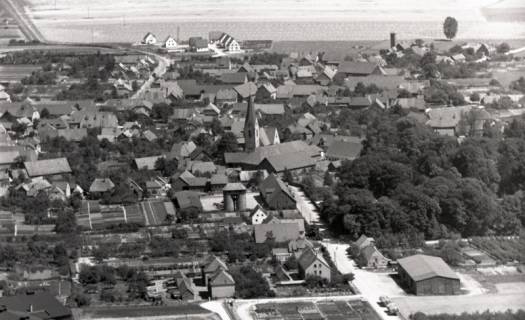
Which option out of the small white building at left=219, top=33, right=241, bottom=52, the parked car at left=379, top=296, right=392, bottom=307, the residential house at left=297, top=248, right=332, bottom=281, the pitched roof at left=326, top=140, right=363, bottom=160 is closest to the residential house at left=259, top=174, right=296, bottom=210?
the pitched roof at left=326, top=140, right=363, bottom=160

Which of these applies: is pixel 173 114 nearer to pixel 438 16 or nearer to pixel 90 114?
pixel 90 114

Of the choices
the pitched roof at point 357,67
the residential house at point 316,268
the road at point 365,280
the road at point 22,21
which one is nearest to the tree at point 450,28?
the pitched roof at point 357,67

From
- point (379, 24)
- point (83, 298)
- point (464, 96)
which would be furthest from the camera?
point (379, 24)

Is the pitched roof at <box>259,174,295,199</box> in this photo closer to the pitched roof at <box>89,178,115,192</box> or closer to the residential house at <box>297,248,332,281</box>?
the pitched roof at <box>89,178,115,192</box>

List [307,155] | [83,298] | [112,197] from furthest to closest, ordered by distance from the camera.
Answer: [307,155]
[112,197]
[83,298]

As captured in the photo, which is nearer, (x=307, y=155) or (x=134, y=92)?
(x=307, y=155)

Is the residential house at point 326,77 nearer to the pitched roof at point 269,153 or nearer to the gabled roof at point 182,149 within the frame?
the pitched roof at point 269,153

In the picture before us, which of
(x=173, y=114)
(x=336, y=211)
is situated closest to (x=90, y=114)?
(x=173, y=114)
